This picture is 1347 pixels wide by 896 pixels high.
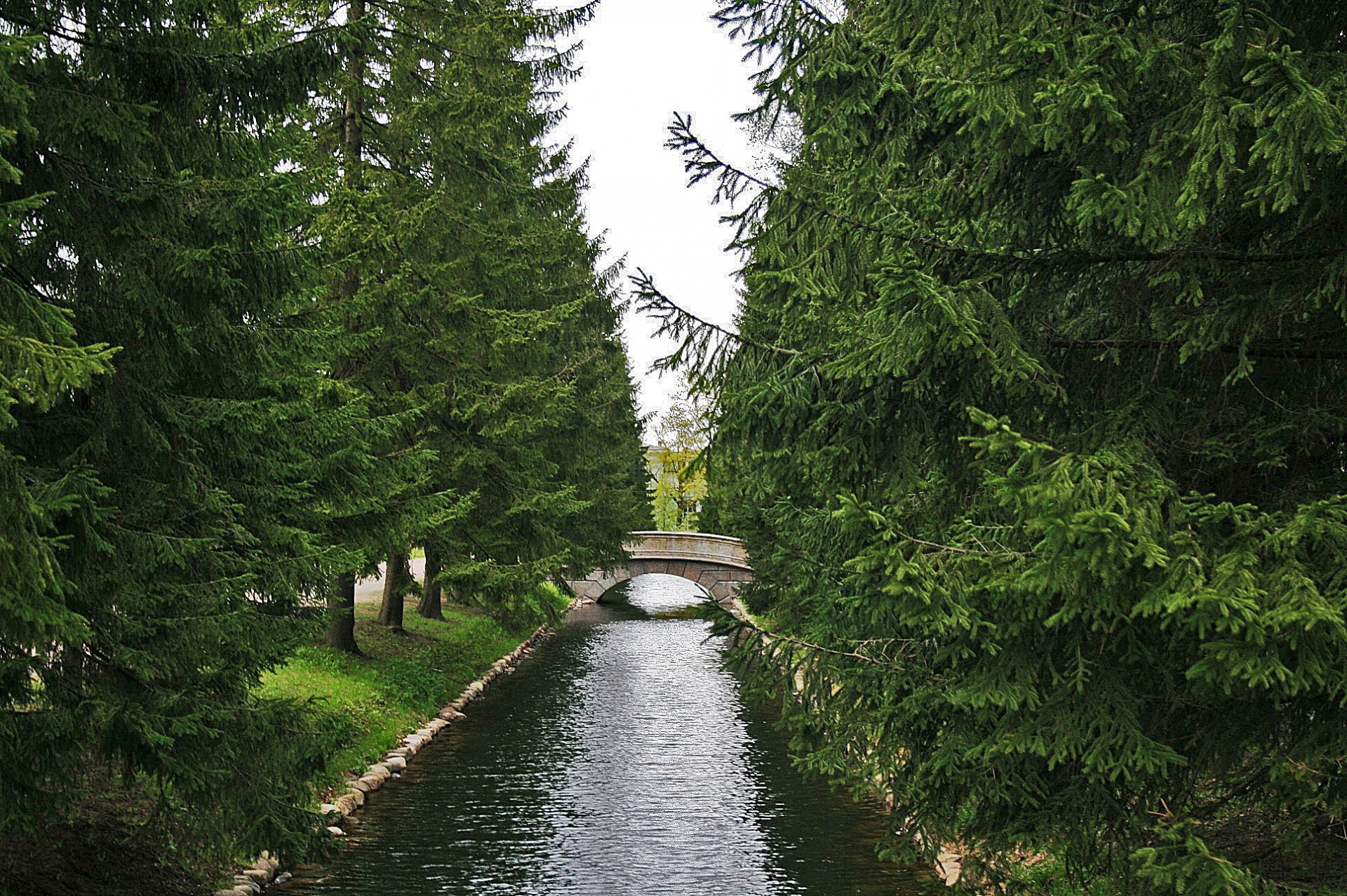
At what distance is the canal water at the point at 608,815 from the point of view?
9664mm

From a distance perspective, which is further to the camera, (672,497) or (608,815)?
(672,497)

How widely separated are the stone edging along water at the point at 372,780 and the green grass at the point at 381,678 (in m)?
0.15

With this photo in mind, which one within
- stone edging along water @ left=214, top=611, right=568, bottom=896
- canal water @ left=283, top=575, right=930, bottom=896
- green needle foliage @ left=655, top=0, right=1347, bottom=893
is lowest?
canal water @ left=283, top=575, right=930, bottom=896

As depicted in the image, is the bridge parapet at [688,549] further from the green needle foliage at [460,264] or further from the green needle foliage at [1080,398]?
the green needle foliage at [1080,398]

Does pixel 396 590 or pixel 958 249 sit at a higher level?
pixel 958 249

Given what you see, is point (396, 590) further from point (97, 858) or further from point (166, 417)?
point (166, 417)

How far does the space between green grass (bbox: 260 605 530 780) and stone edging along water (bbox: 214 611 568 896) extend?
15cm

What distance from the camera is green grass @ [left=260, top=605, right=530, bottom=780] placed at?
43.1 feet

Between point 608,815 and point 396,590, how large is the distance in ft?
21.8

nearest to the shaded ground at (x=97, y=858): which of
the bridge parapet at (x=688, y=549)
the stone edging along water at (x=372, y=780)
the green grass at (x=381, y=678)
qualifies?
the stone edging along water at (x=372, y=780)

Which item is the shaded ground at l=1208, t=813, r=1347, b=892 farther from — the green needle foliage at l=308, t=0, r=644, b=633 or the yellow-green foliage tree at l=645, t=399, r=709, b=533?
the yellow-green foliage tree at l=645, t=399, r=709, b=533

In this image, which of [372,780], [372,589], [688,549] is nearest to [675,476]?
[688,549]

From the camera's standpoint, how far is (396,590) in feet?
56.7

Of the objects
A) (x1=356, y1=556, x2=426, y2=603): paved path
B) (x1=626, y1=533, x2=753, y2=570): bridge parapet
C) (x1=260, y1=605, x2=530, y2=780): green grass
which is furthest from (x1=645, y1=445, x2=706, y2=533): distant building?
(x1=260, y1=605, x2=530, y2=780): green grass
